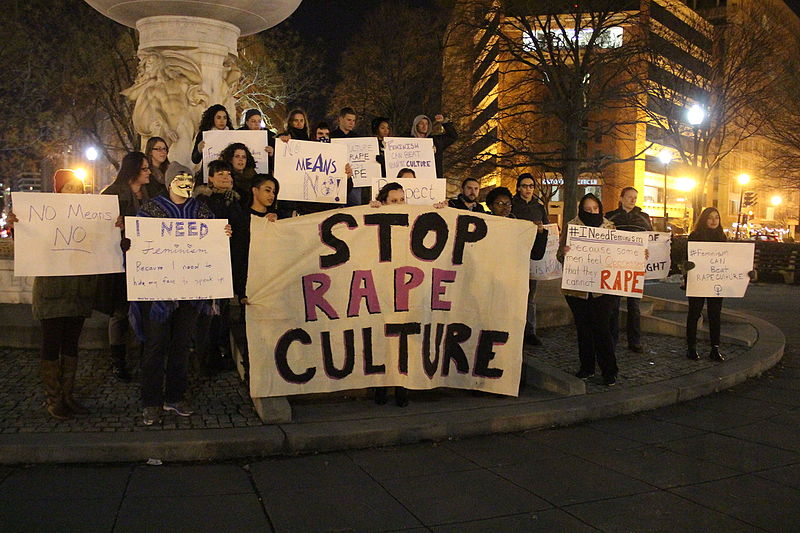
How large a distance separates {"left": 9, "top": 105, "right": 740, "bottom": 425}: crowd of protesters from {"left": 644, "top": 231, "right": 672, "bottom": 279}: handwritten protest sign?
21 centimetres

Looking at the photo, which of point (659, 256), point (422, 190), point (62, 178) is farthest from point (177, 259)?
point (659, 256)

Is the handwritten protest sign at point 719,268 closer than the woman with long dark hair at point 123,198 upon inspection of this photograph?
No

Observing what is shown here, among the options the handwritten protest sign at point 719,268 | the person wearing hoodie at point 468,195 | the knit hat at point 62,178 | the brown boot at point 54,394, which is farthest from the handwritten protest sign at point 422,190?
the brown boot at point 54,394

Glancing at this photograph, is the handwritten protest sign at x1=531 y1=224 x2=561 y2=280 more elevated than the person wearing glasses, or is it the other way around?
the person wearing glasses

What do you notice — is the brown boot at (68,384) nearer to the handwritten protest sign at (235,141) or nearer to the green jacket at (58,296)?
the green jacket at (58,296)

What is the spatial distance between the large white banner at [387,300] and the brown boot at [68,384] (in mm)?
1295

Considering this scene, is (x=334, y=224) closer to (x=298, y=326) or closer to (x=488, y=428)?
(x=298, y=326)

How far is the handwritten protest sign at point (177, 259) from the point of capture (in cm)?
527

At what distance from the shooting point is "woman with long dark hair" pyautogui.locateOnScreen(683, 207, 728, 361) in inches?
322

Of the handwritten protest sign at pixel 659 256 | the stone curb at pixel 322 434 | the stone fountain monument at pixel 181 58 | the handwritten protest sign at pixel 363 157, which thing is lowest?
the stone curb at pixel 322 434

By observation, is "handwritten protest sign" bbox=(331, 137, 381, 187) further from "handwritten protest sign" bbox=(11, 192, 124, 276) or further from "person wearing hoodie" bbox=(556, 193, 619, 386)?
"handwritten protest sign" bbox=(11, 192, 124, 276)

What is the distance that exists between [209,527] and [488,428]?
2.40 metres

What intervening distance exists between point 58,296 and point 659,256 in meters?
6.32

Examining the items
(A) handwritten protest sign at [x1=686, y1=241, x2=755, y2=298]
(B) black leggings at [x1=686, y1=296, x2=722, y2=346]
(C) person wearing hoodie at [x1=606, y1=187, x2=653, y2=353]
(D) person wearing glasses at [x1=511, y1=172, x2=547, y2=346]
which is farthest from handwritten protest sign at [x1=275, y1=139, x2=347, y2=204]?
(B) black leggings at [x1=686, y1=296, x2=722, y2=346]
